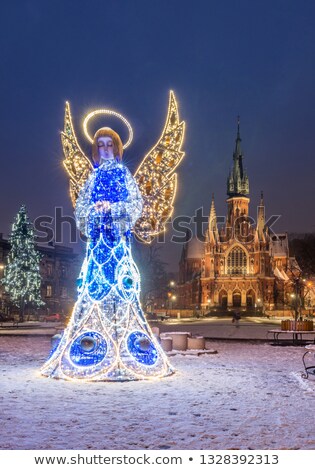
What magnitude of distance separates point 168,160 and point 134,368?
496 cm

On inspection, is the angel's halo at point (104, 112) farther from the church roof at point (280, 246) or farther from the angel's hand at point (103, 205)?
the church roof at point (280, 246)

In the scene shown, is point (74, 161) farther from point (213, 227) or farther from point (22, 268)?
point (213, 227)

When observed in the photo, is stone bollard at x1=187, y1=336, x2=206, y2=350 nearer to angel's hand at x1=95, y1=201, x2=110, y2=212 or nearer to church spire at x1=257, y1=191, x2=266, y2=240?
angel's hand at x1=95, y1=201, x2=110, y2=212

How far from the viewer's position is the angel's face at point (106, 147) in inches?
533

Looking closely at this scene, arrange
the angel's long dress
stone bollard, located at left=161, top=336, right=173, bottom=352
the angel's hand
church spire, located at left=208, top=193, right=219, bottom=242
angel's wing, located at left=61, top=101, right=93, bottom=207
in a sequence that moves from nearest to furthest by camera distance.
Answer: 1. the angel's long dress
2. the angel's hand
3. angel's wing, located at left=61, top=101, right=93, bottom=207
4. stone bollard, located at left=161, top=336, right=173, bottom=352
5. church spire, located at left=208, top=193, right=219, bottom=242

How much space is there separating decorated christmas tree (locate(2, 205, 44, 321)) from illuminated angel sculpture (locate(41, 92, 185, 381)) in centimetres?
3962

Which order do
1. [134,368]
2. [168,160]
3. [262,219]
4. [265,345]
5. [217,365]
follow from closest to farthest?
[134,368] < [168,160] < [217,365] < [265,345] < [262,219]

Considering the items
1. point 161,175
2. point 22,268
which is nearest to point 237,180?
point 22,268

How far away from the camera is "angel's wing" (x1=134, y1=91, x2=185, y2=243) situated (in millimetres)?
13617

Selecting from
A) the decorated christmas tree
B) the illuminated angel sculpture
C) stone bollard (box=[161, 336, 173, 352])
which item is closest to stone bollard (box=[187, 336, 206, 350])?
stone bollard (box=[161, 336, 173, 352])

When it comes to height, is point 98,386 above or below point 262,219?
below

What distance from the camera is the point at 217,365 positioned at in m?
15.7
